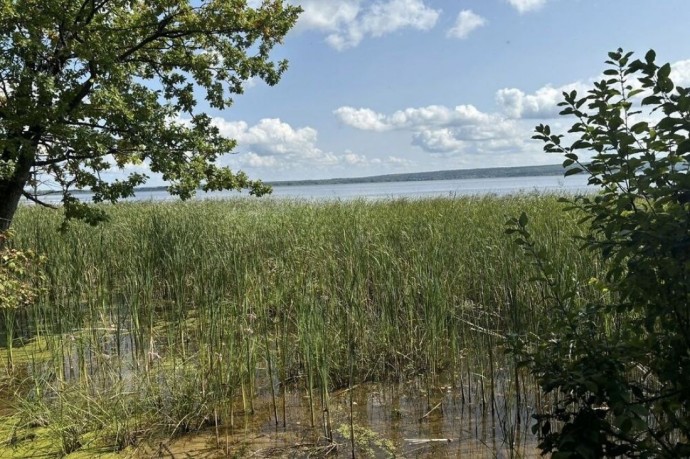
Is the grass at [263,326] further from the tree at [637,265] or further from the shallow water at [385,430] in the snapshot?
the tree at [637,265]

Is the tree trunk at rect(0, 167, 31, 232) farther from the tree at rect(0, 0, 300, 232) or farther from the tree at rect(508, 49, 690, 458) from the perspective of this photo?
the tree at rect(508, 49, 690, 458)

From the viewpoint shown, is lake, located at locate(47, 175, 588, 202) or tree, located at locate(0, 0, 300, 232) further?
lake, located at locate(47, 175, 588, 202)

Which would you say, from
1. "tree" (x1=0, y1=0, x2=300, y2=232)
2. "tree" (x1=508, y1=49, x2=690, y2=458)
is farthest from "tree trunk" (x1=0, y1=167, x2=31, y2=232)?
"tree" (x1=508, y1=49, x2=690, y2=458)

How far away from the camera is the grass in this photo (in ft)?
11.6

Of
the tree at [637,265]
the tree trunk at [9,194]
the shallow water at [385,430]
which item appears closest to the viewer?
the tree at [637,265]

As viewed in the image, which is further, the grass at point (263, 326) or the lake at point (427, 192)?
the lake at point (427, 192)

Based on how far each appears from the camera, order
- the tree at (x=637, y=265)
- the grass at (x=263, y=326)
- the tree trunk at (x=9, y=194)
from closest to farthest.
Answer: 1. the tree at (x=637, y=265)
2. the grass at (x=263, y=326)
3. the tree trunk at (x=9, y=194)

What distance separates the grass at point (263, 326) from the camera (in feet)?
11.6

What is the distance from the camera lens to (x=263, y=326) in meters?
4.56

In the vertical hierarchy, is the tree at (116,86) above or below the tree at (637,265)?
above

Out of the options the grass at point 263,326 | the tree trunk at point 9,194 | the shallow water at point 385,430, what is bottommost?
the shallow water at point 385,430

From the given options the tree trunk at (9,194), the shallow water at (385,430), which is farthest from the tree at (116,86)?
the shallow water at (385,430)

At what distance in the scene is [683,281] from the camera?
63.7 inches

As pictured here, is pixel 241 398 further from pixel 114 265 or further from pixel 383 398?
pixel 114 265
